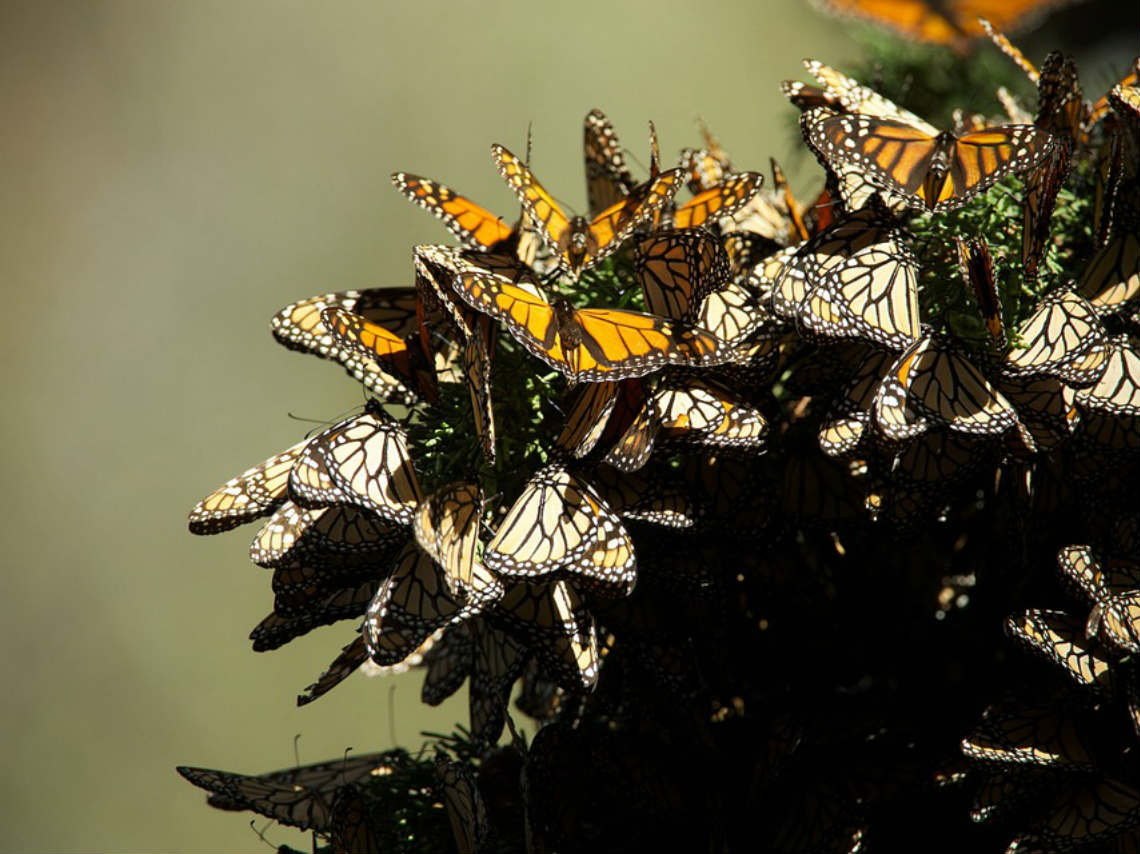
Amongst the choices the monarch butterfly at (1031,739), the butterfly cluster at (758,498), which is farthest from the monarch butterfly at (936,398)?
the monarch butterfly at (1031,739)

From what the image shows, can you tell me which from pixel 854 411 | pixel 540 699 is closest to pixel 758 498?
pixel 854 411

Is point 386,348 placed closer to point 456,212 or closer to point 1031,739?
point 456,212

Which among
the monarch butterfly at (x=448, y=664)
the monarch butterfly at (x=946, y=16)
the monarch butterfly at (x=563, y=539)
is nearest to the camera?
the monarch butterfly at (x=563, y=539)

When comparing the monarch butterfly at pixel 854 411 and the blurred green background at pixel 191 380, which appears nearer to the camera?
the monarch butterfly at pixel 854 411

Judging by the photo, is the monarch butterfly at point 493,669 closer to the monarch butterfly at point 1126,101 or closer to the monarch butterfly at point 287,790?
the monarch butterfly at point 287,790

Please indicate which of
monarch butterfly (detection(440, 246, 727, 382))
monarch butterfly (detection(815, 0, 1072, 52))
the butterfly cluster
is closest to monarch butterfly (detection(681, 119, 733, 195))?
the butterfly cluster

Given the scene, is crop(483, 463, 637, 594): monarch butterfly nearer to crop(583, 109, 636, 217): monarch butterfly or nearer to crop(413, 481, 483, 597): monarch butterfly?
crop(413, 481, 483, 597): monarch butterfly

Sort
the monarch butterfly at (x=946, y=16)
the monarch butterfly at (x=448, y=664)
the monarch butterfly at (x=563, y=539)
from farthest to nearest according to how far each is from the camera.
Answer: the monarch butterfly at (x=946, y=16) → the monarch butterfly at (x=448, y=664) → the monarch butterfly at (x=563, y=539)
